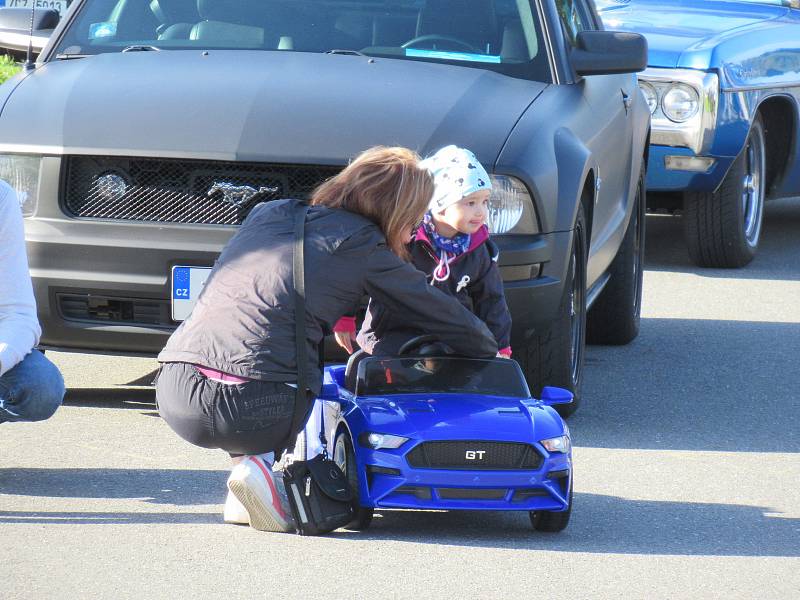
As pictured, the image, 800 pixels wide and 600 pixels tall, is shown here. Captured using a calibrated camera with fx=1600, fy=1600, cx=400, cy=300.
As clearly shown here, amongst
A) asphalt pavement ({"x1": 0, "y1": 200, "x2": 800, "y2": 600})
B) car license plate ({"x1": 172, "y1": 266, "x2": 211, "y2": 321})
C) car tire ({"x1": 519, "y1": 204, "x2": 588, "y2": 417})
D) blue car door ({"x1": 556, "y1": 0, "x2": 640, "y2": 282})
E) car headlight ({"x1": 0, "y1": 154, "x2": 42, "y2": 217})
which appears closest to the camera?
asphalt pavement ({"x1": 0, "y1": 200, "x2": 800, "y2": 600})

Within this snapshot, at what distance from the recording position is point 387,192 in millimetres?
4457

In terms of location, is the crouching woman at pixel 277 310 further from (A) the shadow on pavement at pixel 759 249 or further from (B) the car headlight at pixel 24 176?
(A) the shadow on pavement at pixel 759 249

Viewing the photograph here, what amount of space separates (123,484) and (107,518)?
38 centimetres

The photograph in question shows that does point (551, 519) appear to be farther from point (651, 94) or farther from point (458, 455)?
point (651, 94)

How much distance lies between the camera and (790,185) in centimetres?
1058

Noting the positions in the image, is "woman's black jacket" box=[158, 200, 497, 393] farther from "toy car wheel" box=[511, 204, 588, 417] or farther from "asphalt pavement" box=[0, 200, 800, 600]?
"toy car wheel" box=[511, 204, 588, 417]

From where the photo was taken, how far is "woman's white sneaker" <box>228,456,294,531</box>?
4254 mm

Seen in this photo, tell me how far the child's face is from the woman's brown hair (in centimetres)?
39

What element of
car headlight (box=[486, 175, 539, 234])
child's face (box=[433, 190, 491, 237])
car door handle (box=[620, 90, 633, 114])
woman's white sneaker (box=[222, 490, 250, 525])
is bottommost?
woman's white sneaker (box=[222, 490, 250, 525])

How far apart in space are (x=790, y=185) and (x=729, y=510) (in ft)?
20.3

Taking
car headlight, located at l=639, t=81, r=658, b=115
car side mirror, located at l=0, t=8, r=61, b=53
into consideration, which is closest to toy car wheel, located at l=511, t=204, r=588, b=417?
car side mirror, located at l=0, t=8, r=61, b=53

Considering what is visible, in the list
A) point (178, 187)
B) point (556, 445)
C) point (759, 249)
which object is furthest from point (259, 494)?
point (759, 249)

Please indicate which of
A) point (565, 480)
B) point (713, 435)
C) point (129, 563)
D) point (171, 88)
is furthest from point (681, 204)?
point (129, 563)

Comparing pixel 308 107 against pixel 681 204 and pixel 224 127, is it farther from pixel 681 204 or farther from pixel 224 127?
pixel 681 204
